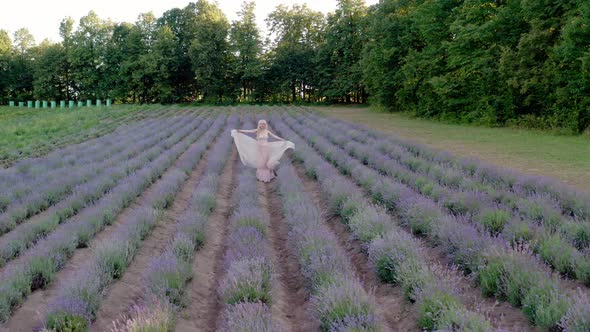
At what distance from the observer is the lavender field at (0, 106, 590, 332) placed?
350 cm

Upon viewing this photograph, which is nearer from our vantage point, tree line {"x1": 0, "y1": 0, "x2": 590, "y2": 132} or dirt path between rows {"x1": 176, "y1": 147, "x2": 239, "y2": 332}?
dirt path between rows {"x1": 176, "y1": 147, "x2": 239, "y2": 332}

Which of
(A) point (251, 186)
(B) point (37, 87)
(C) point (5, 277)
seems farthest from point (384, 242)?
(B) point (37, 87)

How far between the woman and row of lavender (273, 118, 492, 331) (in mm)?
3135

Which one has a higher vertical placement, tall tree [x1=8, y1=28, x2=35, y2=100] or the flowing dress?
tall tree [x1=8, y1=28, x2=35, y2=100]

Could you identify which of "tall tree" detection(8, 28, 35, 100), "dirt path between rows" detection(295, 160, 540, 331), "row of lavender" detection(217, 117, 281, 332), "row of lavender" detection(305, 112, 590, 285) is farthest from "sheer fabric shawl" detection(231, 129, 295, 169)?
"tall tree" detection(8, 28, 35, 100)

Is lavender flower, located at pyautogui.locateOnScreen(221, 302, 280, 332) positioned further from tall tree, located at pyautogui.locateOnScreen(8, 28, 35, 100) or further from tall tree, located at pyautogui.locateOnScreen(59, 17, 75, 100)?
tall tree, located at pyautogui.locateOnScreen(8, 28, 35, 100)

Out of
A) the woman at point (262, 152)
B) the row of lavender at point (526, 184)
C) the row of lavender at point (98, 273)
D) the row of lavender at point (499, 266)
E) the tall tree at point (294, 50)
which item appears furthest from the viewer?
the tall tree at point (294, 50)

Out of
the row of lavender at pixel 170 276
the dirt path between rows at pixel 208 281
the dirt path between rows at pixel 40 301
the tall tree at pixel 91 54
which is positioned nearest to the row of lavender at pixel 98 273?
the dirt path between rows at pixel 40 301

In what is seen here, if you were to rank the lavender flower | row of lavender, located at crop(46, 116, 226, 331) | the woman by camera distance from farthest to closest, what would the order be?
the woman → row of lavender, located at crop(46, 116, 226, 331) → the lavender flower

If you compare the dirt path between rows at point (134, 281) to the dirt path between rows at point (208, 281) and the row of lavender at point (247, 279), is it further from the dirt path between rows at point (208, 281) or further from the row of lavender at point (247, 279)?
the row of lavender at point (247, 279)

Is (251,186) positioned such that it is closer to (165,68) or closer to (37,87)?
(165,68)

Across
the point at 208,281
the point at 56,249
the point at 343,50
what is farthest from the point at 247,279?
the point at 343,50

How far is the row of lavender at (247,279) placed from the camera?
332 centimetres

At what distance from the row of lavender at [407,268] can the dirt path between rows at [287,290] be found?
833mm
